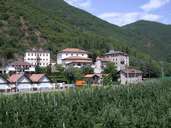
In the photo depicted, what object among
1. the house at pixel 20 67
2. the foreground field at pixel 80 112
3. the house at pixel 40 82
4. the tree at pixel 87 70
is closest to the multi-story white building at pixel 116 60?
the tree at pixel 87 70

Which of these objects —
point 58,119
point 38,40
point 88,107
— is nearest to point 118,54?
point 38,40

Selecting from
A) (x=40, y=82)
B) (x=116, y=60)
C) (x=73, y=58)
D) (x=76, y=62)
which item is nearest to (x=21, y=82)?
(x=40, y=82)

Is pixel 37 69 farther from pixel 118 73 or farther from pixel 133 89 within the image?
pixel 133 89

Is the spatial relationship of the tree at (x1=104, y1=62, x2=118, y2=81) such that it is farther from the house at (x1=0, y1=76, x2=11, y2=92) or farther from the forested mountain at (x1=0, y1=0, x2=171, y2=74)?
the house at (x1=0, y1=76, x2=11, y2=92)

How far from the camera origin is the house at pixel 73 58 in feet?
→ 280

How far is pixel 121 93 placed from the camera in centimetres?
3491

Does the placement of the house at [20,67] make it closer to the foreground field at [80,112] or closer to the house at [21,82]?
the house at [21,82]

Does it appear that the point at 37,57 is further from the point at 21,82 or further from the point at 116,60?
the point at 21,82

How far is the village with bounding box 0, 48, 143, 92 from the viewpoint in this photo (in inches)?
2026

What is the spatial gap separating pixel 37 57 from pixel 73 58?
29.9 ft

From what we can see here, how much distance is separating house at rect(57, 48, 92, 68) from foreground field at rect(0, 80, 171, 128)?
→ 169 feet

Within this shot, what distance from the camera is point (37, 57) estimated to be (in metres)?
91.8

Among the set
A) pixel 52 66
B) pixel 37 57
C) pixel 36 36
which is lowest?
pixel 52 66

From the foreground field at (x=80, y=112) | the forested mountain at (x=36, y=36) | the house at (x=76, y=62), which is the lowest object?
the foreground field at (x=80, y=112)
